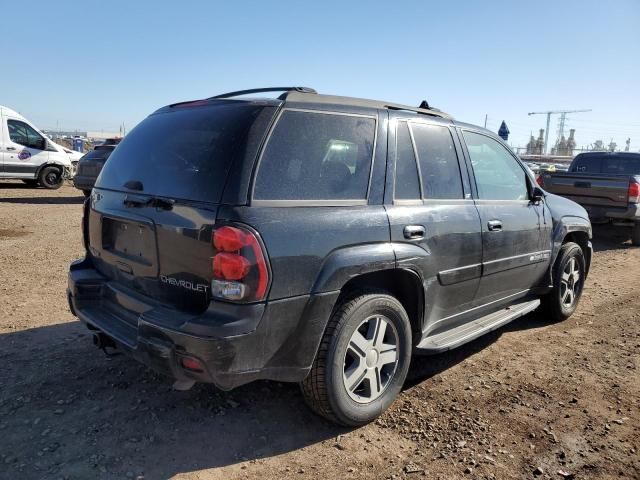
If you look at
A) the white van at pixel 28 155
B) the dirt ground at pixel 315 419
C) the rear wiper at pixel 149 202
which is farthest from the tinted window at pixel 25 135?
the rear wiper at pixel 149 202

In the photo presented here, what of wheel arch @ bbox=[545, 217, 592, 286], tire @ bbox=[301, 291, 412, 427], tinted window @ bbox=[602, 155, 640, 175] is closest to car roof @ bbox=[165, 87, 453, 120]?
tire @ bbox=[301, 291, 412, 427]

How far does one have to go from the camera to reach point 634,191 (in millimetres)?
9039

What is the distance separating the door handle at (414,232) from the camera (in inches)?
126

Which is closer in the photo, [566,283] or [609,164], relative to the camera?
[566,283]

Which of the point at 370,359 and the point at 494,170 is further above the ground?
the point at 494,170

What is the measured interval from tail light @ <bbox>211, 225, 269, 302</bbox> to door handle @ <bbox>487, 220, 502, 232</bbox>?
7.06 ft

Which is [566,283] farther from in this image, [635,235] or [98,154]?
[98,154]

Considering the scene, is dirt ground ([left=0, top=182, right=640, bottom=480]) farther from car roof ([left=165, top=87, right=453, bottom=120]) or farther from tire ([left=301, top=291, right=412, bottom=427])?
car roof ([left=165, top=87, right=453, bottom=120])

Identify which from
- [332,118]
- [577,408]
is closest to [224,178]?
[332,118]

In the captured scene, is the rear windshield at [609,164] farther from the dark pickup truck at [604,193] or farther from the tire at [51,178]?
the tire at [51,178]

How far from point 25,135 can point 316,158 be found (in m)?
14.3

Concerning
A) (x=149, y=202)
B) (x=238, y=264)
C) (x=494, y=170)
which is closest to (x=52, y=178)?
(x=149, y=202)

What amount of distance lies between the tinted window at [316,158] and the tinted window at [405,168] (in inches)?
9.8

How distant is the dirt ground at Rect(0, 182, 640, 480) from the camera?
2736 millimetres
